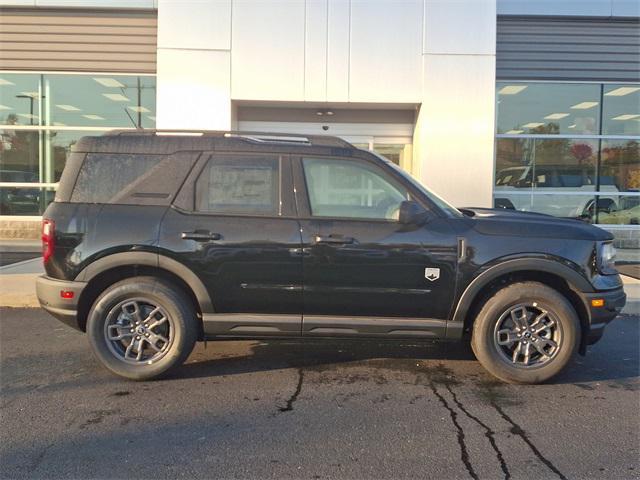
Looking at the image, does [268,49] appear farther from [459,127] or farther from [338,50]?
[459,127]

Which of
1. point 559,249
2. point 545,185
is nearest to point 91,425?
point 559,249

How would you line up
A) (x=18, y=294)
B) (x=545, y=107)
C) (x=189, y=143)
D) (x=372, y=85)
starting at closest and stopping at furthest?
(x=189, y=143) < (x=18, y=294) < (x=372, y=85) < (x=545, y=107)

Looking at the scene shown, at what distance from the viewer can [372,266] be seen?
4.26 metres

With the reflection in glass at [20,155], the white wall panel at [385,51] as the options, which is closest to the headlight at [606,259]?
the white wall panel at [385,51]

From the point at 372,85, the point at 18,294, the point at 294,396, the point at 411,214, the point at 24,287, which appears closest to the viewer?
the point at 294,396

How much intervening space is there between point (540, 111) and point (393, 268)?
9.08m

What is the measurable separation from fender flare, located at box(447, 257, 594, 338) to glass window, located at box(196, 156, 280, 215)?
1.70 meters

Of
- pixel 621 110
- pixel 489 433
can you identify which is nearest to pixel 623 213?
pixel 621 110

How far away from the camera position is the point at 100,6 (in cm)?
1104

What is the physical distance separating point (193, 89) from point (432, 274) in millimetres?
7725

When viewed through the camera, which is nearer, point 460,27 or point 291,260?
point 291,260

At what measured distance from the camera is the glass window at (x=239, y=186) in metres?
4.38

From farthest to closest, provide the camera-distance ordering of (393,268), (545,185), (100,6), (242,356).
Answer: (545,185)
(100,6)
(242,356)
(393,268)

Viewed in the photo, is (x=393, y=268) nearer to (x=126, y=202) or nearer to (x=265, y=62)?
(x=126, y=202)
